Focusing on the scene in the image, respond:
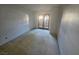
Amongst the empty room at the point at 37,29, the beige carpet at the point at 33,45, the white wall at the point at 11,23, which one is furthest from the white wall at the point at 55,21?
the white wall at the point at 11,23

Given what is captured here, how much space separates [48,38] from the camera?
1.78 m

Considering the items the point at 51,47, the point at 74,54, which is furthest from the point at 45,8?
the point at 74,54

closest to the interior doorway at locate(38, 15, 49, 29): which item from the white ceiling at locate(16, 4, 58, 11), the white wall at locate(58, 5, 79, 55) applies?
the white ceiling at locate(16, 4, 58, 11)

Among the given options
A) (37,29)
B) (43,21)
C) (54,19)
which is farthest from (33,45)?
(54,19)

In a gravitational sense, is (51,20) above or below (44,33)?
above

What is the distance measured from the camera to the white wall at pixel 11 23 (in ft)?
5.35

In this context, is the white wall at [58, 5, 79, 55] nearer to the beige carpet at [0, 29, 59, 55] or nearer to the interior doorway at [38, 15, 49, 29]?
the beige carpet at [0, 29, 59, 55]

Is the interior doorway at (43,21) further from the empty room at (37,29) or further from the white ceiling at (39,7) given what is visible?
the white ceiling at (39,7)

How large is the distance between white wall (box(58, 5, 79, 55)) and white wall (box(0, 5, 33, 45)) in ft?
1.86

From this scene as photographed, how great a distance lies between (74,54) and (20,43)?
0.85 meters

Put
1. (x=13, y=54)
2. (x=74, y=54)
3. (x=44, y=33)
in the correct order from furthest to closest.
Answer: (x=44, y=33)
(x=13, y=54)
(x=74, y=54)

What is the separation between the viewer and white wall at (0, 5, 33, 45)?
163cm

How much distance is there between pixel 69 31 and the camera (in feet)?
5.40
